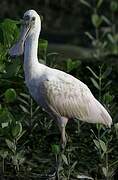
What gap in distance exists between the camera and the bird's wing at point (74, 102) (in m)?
6.18

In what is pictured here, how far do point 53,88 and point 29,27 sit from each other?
0.53 metres

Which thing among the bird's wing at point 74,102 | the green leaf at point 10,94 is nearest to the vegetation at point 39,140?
the green leaf at point 10,94

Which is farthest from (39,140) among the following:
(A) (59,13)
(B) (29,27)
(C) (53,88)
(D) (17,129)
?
(A) (59,13)

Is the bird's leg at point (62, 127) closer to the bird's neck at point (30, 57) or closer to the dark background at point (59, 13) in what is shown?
the bird's neck at point (30, 57)

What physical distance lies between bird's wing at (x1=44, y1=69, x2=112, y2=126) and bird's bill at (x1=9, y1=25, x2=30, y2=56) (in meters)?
0.38

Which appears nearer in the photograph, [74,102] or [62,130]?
[62,130]

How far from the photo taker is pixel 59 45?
11602mm

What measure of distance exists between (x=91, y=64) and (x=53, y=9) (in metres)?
5.62

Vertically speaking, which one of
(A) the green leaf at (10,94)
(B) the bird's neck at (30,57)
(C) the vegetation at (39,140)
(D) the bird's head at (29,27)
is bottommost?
(C) the vegetation at (39,140)

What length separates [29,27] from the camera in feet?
20.1

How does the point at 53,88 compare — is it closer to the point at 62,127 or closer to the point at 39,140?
the point at 62,127

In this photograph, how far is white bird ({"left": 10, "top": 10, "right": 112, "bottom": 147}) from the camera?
603 cm

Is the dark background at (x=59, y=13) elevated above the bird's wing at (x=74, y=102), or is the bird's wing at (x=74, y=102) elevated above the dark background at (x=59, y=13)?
the bird's wing at (x=74, y=102)

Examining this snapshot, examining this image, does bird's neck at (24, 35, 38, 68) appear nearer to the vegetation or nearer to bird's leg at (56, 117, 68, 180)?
the vegetation
